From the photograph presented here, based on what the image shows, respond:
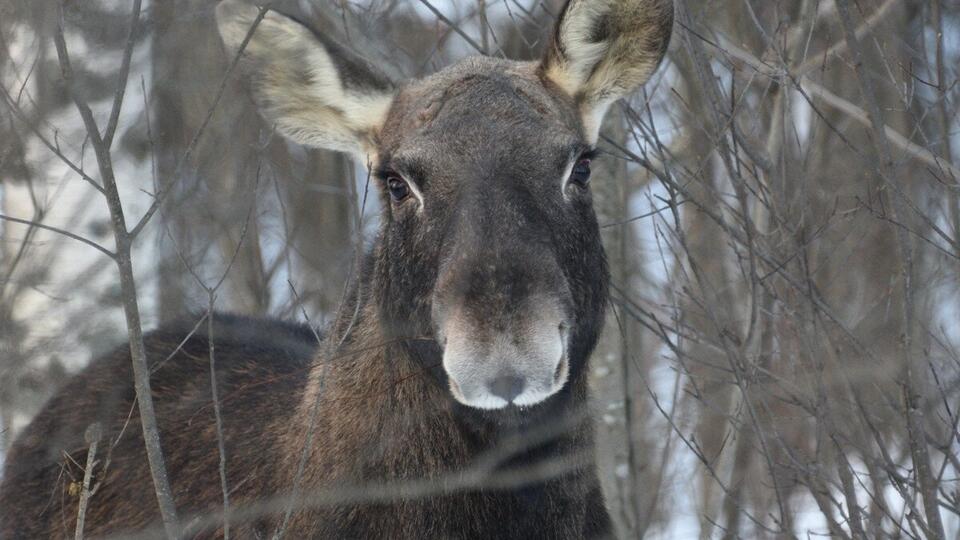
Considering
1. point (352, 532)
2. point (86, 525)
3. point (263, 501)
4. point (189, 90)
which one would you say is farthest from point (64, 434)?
point (189, 90)

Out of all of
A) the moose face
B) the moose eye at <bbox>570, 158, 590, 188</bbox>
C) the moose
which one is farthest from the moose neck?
A: the moose eye at <bbox>570, 158, 590, 188</bbox>

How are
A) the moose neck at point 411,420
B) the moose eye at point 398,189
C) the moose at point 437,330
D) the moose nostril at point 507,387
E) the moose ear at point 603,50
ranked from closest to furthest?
the moose nostril at point 507,387 < the moose at point 437,330 < the moose neck at point 411,420 < the moose eye at point 398,189 < the moose ear at point 603,50

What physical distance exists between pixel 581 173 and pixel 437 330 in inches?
35.7

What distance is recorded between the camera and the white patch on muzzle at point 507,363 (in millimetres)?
3617

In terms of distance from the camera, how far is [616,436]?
23.5 feet

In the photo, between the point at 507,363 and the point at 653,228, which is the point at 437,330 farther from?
the point at 653,228

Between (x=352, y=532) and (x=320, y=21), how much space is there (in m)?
5.28

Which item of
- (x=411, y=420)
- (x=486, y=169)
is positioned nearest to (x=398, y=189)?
(x=486, y=169)

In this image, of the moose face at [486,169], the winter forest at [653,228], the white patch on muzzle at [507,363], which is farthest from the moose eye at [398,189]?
the white patch on muzzle at [507,363]

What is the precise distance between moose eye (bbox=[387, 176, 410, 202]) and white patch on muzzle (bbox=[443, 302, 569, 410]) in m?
0.91

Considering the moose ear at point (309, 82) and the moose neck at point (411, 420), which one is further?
the moose ear at point (309, 82)

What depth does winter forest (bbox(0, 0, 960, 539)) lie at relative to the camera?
4.93m

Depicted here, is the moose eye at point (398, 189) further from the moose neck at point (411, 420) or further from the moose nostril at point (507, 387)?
the moose nostril at point (507, 387)

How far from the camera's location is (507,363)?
3.61m
